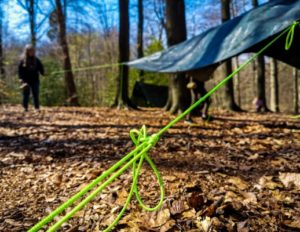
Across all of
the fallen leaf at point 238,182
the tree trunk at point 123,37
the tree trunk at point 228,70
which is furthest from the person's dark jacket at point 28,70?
the fallen leaf at point 238,182

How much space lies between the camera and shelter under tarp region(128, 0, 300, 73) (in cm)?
259

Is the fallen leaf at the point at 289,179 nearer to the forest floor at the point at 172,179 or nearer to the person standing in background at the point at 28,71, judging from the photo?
the forest floor at the point at 172,179

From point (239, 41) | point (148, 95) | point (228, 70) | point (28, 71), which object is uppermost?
point (228, 70)

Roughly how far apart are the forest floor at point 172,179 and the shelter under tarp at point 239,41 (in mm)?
877

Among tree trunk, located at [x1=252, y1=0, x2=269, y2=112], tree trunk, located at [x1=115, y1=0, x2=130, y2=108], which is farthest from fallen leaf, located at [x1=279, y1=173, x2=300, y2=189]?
tree trunk, located at [x1=252, y1=0, x2=269, y2=112]

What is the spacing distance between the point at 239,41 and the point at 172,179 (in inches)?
55.1

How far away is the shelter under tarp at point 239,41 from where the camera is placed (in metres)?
2.59

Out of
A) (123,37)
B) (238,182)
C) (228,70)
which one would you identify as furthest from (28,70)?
(238,182)

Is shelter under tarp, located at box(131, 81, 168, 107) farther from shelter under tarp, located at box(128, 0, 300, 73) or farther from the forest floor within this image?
the forest floor

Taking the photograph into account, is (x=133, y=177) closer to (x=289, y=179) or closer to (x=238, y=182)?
(x=238, y=182)

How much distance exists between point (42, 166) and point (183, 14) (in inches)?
167

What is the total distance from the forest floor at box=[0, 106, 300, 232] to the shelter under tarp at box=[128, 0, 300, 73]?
2.88ft

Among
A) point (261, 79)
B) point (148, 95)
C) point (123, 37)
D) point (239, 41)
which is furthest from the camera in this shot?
point (148, 95)

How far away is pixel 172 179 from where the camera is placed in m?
2.22
